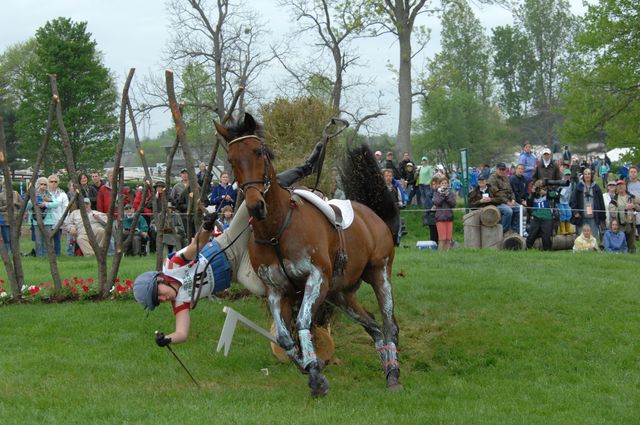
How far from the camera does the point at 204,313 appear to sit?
37.6 ft

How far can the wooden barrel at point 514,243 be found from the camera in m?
18.8

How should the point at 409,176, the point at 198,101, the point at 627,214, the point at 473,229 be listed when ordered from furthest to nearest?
the point at 198,101
the point at 409,176
the point at 473,229
the point at 627,214

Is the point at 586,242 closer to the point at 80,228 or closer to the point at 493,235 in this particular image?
the point at 493,235

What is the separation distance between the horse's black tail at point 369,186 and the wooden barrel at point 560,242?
10.1 meters

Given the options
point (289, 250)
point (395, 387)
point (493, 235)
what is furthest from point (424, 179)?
point (289, 250)

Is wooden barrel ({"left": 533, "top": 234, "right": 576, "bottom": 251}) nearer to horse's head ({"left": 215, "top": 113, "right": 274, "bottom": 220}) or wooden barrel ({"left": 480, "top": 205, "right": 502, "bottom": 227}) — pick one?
wooden barrel ({"left": 480, "top": 205, "right": 502, "bottom": 227})

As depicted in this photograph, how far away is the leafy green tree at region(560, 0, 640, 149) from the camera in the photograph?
3195 centimetres

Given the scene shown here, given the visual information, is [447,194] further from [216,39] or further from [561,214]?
[216,39]

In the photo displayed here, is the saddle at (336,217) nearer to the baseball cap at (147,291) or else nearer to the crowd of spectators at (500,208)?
the baseball cap at (147,291)

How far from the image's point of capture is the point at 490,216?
18828mm

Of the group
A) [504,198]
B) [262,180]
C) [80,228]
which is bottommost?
[80,228]

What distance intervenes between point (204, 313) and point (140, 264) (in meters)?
5.45

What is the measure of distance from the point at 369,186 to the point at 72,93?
3624cm

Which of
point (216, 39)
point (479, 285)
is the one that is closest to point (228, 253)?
point (479, 285)
